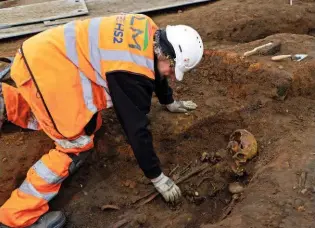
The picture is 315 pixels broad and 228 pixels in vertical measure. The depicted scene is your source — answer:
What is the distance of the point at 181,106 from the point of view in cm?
432

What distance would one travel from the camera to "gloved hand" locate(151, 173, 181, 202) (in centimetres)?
354

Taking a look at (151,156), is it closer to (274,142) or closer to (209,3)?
(274,142)

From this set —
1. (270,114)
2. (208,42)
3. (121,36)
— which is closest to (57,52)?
(121,36)

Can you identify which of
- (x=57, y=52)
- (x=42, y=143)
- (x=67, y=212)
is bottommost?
(x=67, y=212)

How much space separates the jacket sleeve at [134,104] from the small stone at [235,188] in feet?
2.81

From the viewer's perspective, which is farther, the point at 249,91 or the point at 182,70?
the point at 249,91

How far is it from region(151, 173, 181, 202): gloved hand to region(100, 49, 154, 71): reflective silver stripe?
0.96m

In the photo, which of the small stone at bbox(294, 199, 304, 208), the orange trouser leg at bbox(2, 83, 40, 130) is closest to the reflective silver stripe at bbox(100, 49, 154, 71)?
the orange trouser leg at bbox(2, 83, 40, 130)

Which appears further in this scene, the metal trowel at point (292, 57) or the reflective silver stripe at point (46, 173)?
the metal trowel at point (292, 57)

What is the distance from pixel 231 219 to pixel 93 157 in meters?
1.53

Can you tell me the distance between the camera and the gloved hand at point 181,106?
427cm

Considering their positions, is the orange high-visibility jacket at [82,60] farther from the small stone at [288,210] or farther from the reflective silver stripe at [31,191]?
the small stone at [288,210]

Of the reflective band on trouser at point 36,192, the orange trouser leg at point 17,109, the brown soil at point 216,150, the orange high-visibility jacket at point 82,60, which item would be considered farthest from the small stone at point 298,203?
the orange trouser leg at point 17,109

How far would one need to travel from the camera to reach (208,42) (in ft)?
18.4
